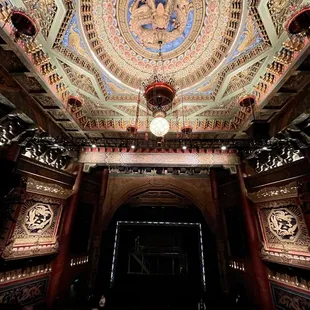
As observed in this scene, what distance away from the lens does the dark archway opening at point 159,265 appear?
20.5 feet

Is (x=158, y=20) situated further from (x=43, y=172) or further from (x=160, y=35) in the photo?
(x=43, y=172)

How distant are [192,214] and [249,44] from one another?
7.23m

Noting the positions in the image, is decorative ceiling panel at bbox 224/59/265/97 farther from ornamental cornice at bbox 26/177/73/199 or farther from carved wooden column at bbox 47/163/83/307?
ornamental cornice at bbox 26/177/73/199

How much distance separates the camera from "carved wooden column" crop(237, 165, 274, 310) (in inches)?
169

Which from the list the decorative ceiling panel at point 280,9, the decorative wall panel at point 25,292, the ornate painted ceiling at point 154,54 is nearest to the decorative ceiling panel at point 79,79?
the ornate painted ceiling at point 154,54

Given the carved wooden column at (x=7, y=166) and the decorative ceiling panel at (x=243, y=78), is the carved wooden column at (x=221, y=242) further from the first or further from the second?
the carved wooden column at (x=7, y=166)

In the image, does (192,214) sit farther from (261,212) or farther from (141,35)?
(141,35)

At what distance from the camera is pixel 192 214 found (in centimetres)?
832

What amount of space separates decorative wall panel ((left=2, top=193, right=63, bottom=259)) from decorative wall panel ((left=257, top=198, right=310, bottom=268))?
19.9ft

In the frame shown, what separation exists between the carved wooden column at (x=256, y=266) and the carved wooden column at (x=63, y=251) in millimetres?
5543

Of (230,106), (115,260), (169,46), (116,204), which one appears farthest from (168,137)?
(115,260)

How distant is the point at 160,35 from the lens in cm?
431

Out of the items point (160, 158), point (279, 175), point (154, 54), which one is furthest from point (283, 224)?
point (154, 54)

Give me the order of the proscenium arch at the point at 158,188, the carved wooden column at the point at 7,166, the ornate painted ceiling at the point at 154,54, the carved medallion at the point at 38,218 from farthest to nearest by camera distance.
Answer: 1. the proscenium arch at the point at 158,188
2. the carved medallion at the point at 38,218
3. the carved wooden column at the point at 7,166
4. the ornate painted ceiling at the point at 154,54
